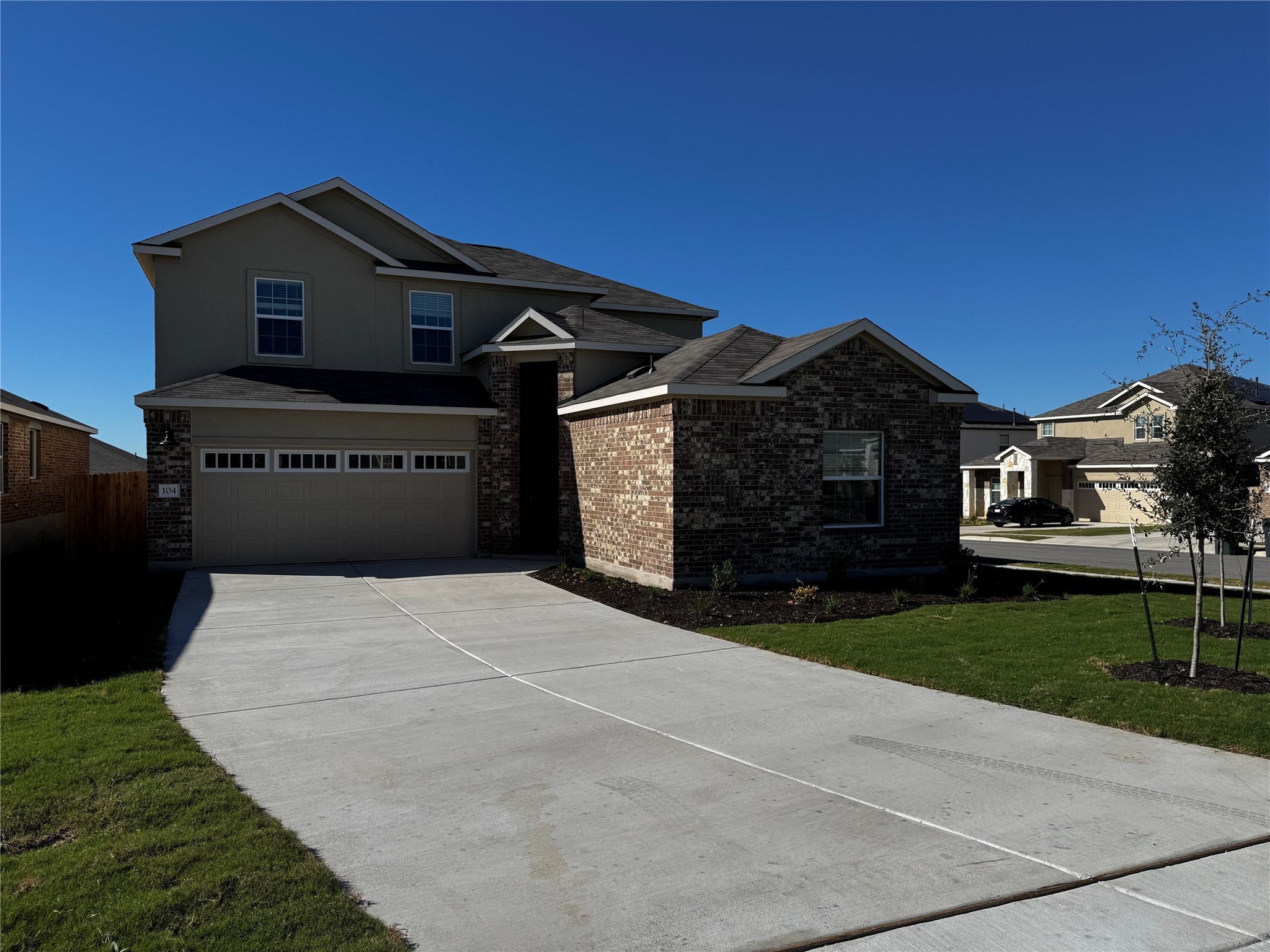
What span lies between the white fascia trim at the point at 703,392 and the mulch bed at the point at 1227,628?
6.66 meters

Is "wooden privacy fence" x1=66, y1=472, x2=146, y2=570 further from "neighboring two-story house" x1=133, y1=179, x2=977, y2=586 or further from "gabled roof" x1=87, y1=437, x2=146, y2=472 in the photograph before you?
"gabled roof" x1=87, y1=437, x2=146, y2=472

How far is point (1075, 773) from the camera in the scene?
19.1ft

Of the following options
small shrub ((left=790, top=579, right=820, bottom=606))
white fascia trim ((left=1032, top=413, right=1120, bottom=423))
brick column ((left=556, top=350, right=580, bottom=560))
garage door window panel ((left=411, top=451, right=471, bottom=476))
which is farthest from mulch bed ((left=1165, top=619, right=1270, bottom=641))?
white fascia trim ((left=1032, top=413, right=1120, bottom=423))

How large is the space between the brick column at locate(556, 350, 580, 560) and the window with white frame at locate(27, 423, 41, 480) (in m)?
14.3

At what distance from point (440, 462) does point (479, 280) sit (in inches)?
195

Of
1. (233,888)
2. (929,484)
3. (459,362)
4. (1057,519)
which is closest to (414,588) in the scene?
(459,362)

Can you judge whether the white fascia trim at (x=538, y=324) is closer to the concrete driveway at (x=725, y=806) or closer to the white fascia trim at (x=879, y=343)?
the white fascia trim at (x=879, y=343)

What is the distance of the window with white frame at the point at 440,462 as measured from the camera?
1967 cm

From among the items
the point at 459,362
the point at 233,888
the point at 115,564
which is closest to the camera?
the point at 233,888

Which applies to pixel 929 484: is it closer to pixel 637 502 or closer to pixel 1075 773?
pixel 637 502

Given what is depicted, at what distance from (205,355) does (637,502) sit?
1117 centimetres

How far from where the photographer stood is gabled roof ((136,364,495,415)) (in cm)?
1748

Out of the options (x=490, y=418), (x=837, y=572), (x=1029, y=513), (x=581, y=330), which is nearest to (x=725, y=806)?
(x=837, y=572)

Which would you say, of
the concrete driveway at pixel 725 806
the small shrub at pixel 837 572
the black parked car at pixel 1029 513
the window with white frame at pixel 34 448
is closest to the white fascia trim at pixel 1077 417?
the black parked car at pixel 1029 513
